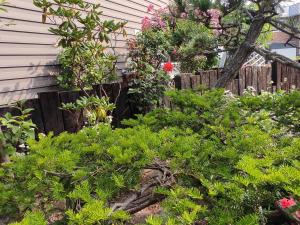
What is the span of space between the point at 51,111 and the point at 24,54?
1617 mm

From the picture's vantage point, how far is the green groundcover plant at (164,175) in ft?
3.71

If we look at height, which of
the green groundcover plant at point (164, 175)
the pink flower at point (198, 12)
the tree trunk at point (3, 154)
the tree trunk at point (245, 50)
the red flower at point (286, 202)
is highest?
the pink flower at point (198, 12)

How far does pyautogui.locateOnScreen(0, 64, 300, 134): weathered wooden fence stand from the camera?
4.28m

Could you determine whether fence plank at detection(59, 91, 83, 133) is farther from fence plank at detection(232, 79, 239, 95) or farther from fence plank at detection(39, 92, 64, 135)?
fence plank at detection(232, 79, 239, 95)

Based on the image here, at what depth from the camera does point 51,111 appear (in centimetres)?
437

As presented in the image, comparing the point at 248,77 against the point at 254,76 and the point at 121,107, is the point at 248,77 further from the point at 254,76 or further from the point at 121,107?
the point at 121,107

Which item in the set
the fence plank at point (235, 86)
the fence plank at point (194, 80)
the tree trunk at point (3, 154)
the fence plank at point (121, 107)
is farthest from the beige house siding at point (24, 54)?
the fence plank at point (235, 86)

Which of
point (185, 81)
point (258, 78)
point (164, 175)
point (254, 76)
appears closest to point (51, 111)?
point (185, 81)

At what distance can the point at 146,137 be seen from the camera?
1629mm

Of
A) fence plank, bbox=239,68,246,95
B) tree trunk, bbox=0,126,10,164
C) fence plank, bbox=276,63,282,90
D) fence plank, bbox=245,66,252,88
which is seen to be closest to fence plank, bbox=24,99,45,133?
tree trunk, bbox=0,126,10,164

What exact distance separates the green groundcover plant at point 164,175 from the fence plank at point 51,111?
2517 mm

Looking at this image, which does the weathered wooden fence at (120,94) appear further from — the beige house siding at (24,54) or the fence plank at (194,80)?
the beige house siding at (24,54)

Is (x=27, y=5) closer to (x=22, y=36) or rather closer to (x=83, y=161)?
(x=22, y=36)

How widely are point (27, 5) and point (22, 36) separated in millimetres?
556
